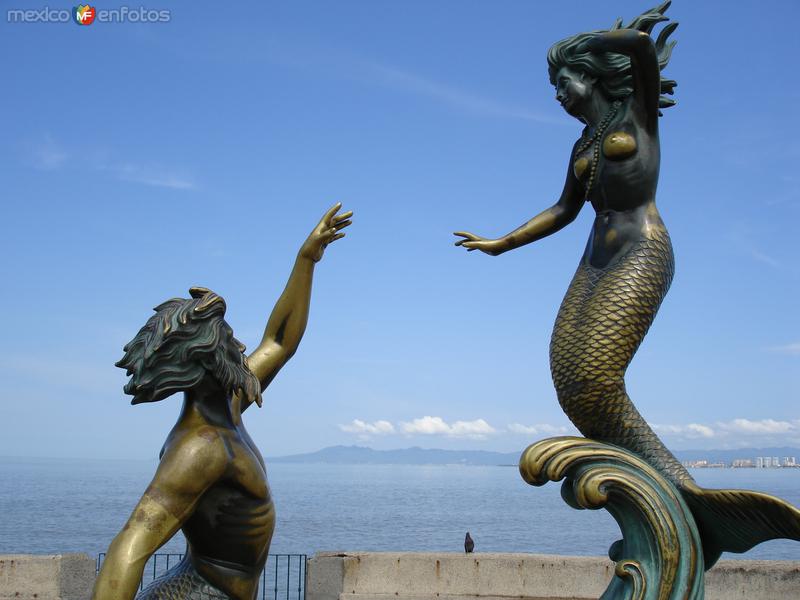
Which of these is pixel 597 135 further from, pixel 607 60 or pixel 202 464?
pixel 202 464

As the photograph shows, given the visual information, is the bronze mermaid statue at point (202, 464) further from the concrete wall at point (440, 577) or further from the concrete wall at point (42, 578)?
the concrete wall at point (42, 578)

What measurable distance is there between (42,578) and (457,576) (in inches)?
139

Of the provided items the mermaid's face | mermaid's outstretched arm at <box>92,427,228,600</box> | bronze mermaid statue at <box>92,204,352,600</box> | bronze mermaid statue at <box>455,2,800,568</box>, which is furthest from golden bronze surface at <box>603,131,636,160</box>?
mermaid's outstretched arm at <box>92,427,228,600</box>

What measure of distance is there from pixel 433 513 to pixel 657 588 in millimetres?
48183

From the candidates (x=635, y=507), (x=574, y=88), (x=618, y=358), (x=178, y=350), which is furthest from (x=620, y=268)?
(x=178, y=350)

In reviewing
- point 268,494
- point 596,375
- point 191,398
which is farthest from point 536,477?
point 191,398

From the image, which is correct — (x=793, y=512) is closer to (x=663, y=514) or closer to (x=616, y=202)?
(x=663, y=514)

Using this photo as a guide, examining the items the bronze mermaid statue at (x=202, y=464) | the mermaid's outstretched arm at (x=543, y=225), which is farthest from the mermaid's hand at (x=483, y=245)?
the bronze mermaid statue at (x=202, y=464)

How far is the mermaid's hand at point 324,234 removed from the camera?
13.2ft

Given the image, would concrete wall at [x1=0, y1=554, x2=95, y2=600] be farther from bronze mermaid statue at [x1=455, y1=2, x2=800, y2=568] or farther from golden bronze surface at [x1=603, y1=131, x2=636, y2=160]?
golden bronze surface at [x1=603, y1=131, x2=636, y2=160]

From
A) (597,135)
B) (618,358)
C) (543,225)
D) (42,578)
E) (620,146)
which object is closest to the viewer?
(618,358)

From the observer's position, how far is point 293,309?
3965 millimetres

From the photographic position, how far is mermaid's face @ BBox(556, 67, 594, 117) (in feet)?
15.0

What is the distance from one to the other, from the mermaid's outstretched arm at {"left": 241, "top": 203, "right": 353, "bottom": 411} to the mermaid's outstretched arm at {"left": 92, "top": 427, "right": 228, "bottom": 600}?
2.67 feet
